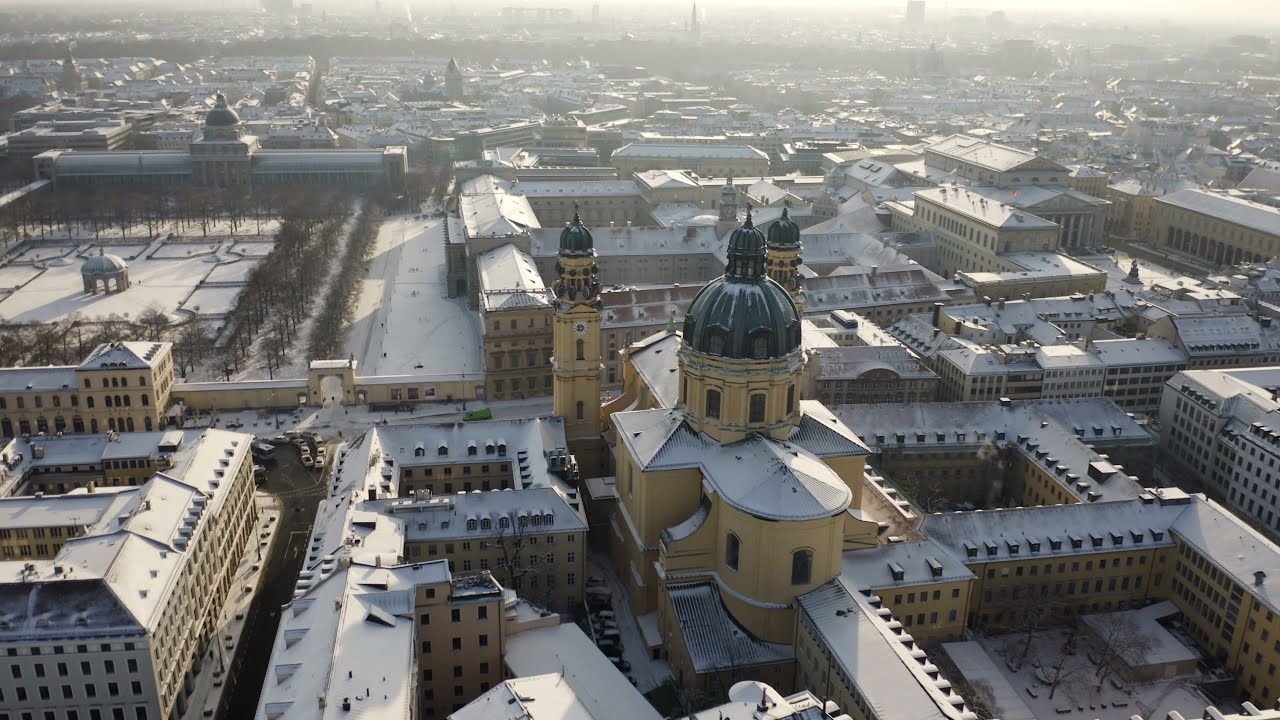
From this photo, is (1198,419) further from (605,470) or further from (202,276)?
(202,276)

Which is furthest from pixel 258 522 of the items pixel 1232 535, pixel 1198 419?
pixel 1198 419

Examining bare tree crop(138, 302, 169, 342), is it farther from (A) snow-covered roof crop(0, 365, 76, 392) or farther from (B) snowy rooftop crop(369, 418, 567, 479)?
(B) snowy rooftop crop(369, 418, 567, 479)

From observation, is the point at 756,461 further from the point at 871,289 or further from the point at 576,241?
the point at 871,289

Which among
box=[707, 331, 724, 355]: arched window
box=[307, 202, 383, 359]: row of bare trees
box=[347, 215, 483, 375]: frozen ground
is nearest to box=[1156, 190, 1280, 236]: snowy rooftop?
box=[347, 215, 483, 375]: frozen ground

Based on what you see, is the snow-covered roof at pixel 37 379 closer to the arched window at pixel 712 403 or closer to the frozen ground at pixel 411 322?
the frozen ground at pixel 411 322

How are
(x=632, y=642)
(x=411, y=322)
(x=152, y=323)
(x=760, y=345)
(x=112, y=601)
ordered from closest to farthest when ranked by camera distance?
(x=112, y=601) < (x=760, y=345) < (x=632, y=642) < (x=152, y=323) < (x=411, y=322)

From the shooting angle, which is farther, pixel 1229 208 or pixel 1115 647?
pixel 1229 208

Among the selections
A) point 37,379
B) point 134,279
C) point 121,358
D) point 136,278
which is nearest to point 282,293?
point 134,279
